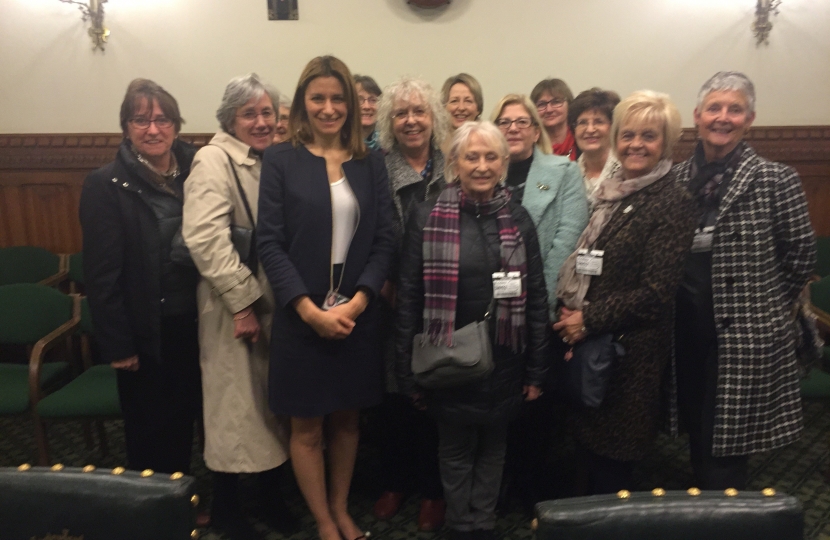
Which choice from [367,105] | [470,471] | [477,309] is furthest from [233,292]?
[367,105]

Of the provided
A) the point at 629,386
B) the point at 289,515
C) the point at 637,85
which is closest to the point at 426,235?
the point at 629,386

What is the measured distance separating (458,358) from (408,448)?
76 cm

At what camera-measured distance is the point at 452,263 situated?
166 cm

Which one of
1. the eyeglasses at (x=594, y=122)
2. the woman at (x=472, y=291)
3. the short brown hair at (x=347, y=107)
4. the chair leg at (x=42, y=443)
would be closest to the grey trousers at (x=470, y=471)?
the woman at (x=472, y=291)

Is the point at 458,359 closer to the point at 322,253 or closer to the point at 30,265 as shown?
the point at 322,253

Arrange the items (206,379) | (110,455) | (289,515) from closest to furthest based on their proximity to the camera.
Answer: (206,379)
(289,515)
(110,455)

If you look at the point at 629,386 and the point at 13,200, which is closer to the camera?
the point at 629,386

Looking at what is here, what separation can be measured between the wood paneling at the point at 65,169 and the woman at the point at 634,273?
7.32ft

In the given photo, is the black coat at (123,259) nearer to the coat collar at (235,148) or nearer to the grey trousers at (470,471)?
the coat collar at (235,148)

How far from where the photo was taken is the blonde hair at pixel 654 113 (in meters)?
1.66

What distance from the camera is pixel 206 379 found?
6.13 feet

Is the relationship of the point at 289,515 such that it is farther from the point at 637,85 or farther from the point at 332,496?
the point at 637,85

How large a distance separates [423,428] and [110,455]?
1.62 metres

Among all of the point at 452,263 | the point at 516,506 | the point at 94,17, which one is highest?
the point at 94,17
